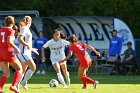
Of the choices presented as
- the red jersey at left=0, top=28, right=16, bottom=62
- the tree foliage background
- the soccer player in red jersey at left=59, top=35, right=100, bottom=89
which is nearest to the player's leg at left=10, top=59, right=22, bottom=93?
the red jersey at left=0, top=28, right=16, bottom=62

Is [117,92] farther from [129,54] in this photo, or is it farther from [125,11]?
[125,11]

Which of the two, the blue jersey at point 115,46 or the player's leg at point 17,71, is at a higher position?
the player's leg at point 17,71

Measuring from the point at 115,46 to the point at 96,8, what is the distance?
41.3 ft

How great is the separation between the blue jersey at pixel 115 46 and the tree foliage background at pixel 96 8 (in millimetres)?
11265

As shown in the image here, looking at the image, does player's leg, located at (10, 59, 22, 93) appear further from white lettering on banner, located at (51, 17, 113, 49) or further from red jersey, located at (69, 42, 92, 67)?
white lettering on banner, located at (51, 17, 113, 49)

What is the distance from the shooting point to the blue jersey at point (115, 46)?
32906 millimetres

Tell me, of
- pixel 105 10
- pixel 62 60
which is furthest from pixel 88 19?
pixel 62 60

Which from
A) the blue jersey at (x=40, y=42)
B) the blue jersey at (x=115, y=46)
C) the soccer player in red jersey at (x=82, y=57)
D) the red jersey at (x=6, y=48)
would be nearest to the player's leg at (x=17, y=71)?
the red jersey at (x=6, y=48)

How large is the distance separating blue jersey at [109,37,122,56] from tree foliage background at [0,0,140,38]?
11265 millimetres

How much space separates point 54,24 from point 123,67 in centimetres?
516

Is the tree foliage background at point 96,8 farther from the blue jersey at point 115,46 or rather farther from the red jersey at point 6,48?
the red jersey at point 6,48

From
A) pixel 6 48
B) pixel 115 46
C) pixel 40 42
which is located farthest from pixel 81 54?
pixel 40 42

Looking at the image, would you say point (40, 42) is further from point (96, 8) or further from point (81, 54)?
point (96, 8)

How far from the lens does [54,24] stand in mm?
36344
